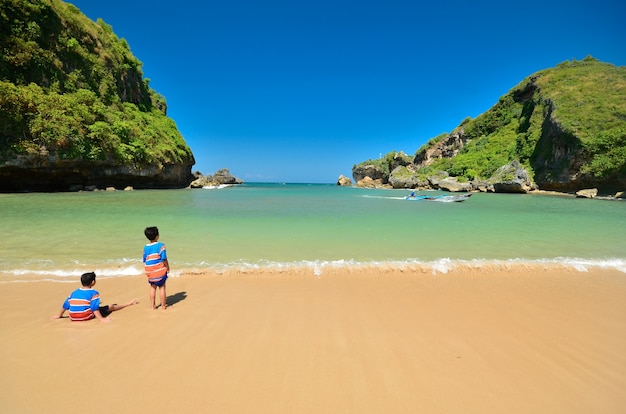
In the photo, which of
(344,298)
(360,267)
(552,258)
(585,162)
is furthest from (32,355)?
(585,162)

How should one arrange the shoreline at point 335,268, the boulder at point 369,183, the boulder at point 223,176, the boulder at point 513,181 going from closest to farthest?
the shoreline at point 335,268
the boulder at point 513,181
the boulder at point 223,176
the boulder at point 369,183

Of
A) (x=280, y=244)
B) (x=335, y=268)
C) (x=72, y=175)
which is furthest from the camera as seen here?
(x=72, y=175)

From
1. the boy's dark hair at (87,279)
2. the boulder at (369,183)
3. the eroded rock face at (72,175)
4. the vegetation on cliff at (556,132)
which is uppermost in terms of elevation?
the vegetation on cliff at (556,132)

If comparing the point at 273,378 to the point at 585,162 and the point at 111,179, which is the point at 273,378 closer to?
the point at 111,179

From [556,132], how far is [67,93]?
66050 millimetres

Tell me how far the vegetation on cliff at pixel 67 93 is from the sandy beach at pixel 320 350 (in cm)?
2967

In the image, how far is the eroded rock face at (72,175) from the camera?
26559 mm

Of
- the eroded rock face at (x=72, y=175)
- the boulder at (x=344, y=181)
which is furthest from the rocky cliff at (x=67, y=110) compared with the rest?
the boulder at (x=344, y=181)

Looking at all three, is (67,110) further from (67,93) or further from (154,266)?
(154,266)

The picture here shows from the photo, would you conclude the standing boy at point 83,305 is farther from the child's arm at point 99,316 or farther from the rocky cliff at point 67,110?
the rocky cliff at point 67,110

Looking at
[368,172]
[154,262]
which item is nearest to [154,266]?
[154,262]

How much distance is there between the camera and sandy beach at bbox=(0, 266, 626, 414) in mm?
2602

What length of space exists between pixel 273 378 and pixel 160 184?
50.8m

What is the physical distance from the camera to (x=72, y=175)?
3209cm
